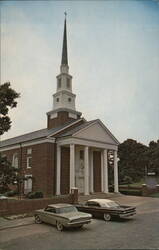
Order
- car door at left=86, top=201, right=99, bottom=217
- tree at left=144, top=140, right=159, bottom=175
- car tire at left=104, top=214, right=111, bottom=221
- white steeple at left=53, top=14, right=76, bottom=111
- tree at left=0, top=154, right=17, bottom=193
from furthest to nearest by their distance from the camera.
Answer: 1. tree at left=144, top=140, right=159, bottom=175
2. white steeple at left=53, top=14, right=76, bottom=111
3. car door at left=86, top=201, right=99, bottom=217
4. car tire at left=104, top=214, right=111, bottom=221
5. tree at left=0, top=154, right=17, bottom=193

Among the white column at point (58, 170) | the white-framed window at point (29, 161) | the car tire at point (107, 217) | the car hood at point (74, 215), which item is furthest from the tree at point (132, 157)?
the car hood at point (74, 215)

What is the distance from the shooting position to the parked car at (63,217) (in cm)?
1354

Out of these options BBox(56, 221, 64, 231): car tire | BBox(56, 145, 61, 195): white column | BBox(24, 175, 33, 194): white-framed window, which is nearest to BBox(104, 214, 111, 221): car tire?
BBox(56, 221, 64, 231): car tire

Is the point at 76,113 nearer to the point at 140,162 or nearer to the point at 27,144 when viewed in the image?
the point at 27,144

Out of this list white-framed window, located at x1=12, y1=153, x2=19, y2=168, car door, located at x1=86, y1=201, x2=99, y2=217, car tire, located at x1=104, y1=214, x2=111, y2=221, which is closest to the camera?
car tire, located at x1=104, y1=214, x2=111, y2=221

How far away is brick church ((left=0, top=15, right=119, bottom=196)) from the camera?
29.9 meters

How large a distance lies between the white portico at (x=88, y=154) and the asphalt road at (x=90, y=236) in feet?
45.1

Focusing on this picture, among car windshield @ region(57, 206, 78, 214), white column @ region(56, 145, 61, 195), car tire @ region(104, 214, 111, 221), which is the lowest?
car tire @ region(104, 214, 111, 221)

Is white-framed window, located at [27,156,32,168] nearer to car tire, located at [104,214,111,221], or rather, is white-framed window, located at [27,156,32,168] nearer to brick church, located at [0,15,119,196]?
brick church, located at [0,15,119,196]

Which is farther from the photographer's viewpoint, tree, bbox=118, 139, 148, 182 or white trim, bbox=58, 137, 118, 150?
tree, bbox=118, 139, 148, 182

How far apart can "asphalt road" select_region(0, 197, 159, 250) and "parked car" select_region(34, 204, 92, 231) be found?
369 mm

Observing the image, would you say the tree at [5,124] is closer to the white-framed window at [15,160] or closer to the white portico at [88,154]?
the white portico at [88,154]

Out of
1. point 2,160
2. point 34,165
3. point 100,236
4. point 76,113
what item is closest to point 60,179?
point 34,165

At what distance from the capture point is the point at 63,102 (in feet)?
119
